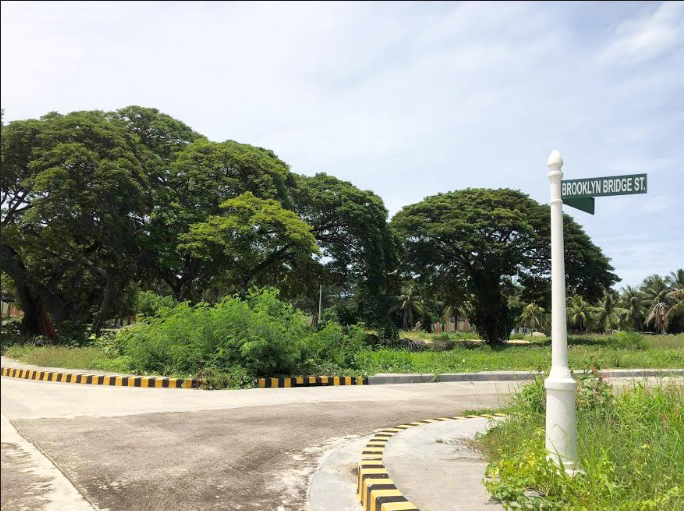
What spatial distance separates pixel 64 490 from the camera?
5.09 m

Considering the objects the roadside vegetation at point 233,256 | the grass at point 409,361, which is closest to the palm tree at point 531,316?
the roadside vegetation at point 233,256

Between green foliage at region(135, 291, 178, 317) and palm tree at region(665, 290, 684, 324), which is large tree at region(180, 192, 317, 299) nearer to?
green foliage at region(135, 291, 178, 317)

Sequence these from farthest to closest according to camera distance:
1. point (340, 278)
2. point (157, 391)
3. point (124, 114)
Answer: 1. point (340, 278)
2. point (124, 114)
3. point (157, 391)

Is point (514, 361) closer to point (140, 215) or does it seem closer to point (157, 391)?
point (157, 391)

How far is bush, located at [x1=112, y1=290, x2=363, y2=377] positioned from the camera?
46.4 ft

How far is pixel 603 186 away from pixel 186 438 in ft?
18.5

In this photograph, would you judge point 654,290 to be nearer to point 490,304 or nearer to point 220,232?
point 490,304

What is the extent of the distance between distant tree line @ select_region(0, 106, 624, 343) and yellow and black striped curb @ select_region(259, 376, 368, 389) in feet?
27.4

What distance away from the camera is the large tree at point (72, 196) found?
21328mm

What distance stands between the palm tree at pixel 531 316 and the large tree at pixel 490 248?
34112mm

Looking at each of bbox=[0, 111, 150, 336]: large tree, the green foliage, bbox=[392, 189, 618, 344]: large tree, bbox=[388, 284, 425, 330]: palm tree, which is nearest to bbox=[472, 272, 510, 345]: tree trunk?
bbox=[392, 189, 618, 344]: large tree

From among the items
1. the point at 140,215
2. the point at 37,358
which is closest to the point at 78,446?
the point at 37,358

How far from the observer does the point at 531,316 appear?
70312mm

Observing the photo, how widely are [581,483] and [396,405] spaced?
22.9ft
